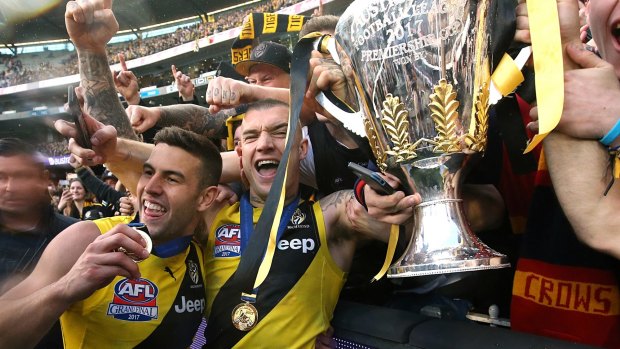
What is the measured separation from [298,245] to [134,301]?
1.62 ft

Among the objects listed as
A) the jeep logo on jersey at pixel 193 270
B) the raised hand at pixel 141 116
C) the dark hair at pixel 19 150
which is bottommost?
the jeep logo on jersey at pixel 193 270

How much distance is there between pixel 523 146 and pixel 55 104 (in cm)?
179

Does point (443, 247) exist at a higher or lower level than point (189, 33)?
lower

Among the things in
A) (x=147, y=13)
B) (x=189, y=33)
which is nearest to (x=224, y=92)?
(x=147, y=13)

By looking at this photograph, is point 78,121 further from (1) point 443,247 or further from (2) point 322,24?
(2) point 322,24

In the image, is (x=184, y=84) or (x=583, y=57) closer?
(x=583, y=57)

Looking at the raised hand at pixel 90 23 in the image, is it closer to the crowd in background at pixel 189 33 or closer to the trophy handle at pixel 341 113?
the trophy handle at pixel 341 113

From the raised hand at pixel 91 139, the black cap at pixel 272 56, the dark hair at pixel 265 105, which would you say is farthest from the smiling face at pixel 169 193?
the black cap at pixel 272 56

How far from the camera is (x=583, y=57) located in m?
0.77

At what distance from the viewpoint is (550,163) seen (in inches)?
31.1

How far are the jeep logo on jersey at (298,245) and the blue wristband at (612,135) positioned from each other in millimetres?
887

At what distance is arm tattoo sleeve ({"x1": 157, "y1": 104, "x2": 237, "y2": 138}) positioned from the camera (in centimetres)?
207

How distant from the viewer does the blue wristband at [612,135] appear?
73 cm

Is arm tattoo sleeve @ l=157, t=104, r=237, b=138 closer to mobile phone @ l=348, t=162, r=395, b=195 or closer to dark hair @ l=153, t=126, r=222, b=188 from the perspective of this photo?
dark hair @ l=153, t=126, r=222, b=188
